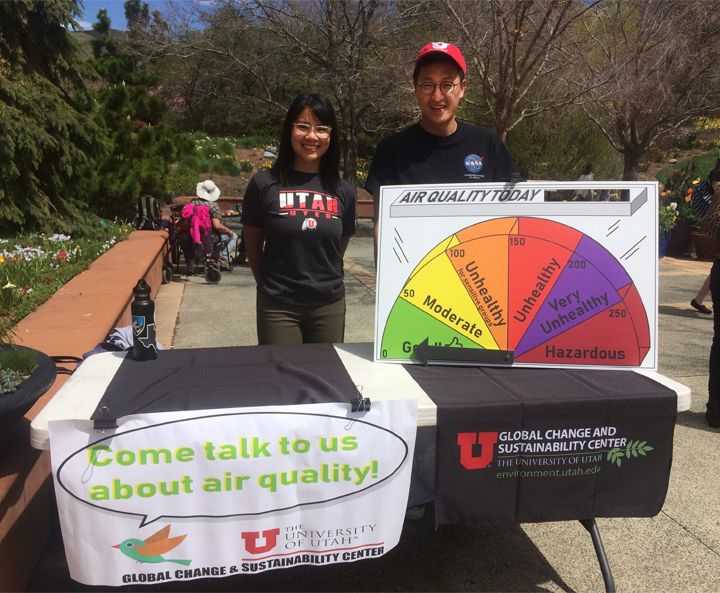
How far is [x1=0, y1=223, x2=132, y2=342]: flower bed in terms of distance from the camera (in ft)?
15.4

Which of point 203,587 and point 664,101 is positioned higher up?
point 664,101

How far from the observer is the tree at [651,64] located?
26.9 ft

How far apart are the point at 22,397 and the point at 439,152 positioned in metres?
1.91

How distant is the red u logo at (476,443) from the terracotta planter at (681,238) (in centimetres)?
1321

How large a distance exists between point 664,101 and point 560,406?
917cm

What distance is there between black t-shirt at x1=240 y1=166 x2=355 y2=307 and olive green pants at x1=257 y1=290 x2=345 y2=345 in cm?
5

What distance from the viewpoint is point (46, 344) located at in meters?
3.75

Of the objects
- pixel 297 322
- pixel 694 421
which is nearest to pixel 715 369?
pixel 694 421

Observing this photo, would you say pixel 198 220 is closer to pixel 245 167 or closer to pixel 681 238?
pixel 681 238

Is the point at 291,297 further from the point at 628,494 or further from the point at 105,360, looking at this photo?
the point at 628,494

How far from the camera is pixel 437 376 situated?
2385 mm

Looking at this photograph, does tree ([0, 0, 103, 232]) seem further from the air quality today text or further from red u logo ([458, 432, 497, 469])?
red u logo ([458, 432, 497, 469])

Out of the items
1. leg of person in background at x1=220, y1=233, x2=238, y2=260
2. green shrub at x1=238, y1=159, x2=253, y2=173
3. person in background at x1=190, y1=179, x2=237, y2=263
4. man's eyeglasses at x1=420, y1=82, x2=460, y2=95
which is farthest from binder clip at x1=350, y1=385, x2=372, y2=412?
green shrub at x1=238, y1=159, x2=253, y2=173

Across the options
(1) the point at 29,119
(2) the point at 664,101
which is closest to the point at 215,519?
(1) the point at 29,119
